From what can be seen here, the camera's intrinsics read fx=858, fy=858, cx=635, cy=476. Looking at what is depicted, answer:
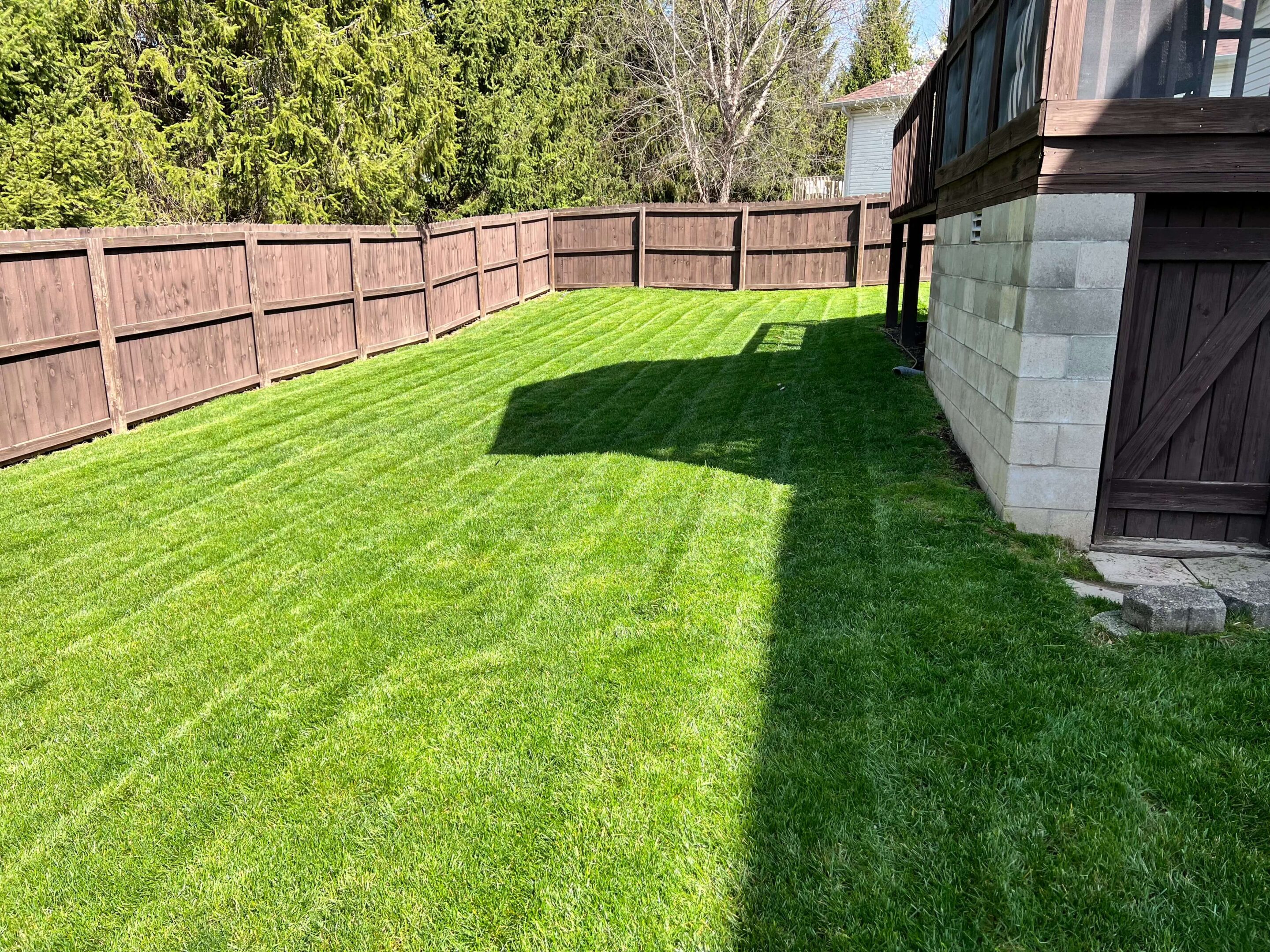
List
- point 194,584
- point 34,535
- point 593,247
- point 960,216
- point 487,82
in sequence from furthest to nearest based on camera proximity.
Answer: point 487,82, point 593,247, point 960,216, point 34,535, point 194,584

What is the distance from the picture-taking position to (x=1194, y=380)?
4.80 meters

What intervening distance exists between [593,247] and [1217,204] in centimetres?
1527

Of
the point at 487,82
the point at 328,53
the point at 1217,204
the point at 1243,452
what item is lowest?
the point at 1243,452


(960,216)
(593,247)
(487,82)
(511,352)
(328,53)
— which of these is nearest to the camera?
(960,216)

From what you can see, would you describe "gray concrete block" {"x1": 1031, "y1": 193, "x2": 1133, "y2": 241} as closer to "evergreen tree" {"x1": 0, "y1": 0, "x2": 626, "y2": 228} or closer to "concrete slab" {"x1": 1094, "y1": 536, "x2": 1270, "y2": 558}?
"concrete slab" {"x1": 1094, "y1": 536, "x2": 1270, "y2": 558}

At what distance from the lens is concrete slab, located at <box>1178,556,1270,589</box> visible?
14.8ft

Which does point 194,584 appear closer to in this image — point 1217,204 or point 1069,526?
point 1069,526

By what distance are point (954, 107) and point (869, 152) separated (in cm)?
2369

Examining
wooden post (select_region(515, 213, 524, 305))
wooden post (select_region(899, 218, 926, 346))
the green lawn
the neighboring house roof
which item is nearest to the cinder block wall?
the green lawn

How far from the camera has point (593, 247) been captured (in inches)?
744

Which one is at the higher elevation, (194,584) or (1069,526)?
(1069,526)

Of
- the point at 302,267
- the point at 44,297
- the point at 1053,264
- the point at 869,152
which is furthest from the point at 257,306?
the point at 869,152

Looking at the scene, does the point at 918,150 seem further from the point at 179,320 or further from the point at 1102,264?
the point at 179,320

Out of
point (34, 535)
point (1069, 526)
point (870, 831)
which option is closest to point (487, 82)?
point (34, 535)
